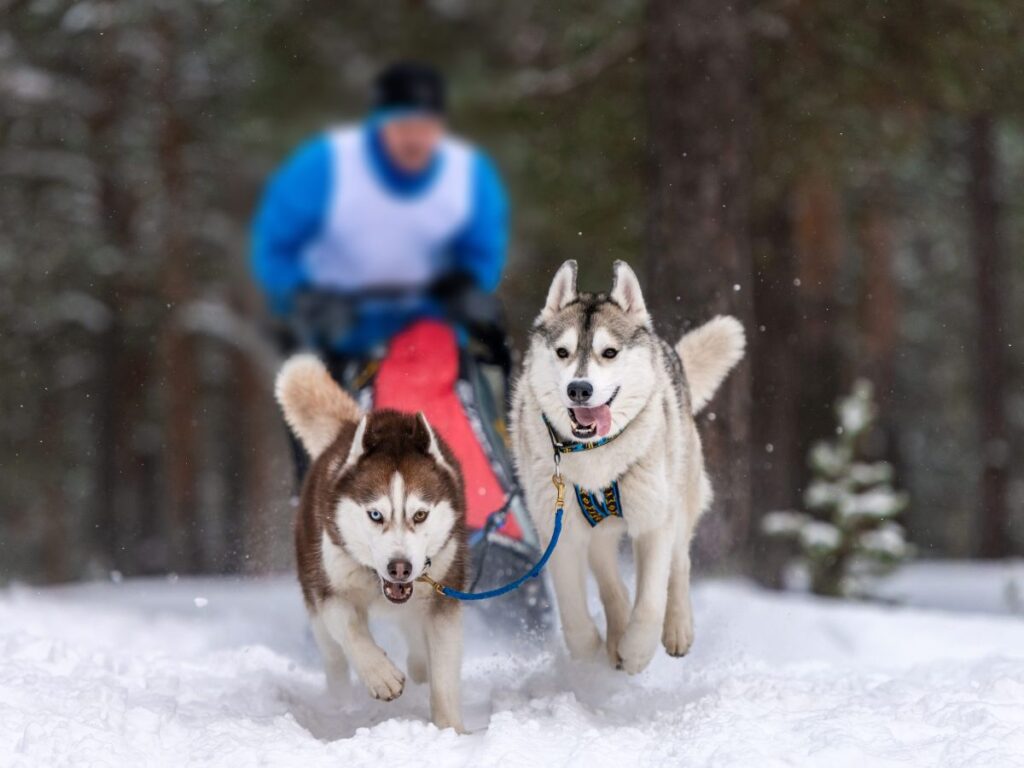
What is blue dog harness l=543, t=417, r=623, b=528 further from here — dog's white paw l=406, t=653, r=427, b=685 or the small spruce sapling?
the small spruce sapling

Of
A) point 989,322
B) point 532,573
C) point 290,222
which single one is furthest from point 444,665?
point 989,322

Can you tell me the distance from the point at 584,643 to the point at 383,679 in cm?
86

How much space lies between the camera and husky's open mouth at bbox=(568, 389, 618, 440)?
4012 mm

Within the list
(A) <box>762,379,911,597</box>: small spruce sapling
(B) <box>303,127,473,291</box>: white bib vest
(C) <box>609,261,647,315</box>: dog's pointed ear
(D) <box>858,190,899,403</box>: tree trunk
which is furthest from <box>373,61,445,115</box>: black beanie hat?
(D) <box>858,190,899,403</box>: tree trunk

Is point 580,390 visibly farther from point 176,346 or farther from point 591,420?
point 176,346

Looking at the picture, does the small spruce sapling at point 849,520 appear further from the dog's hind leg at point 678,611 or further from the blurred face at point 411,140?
the dog's hind leg at point 678,611

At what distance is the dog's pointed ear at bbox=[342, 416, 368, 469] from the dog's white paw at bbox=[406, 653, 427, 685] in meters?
0.94

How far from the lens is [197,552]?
1620 cm

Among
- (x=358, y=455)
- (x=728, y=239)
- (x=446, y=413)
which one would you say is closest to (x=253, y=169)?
(x=728, y=239)

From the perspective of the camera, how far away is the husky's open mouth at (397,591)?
380cm

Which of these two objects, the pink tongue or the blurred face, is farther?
the blurred face

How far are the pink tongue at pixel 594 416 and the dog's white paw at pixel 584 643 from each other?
860 millimetres

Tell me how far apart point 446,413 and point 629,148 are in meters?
5.48

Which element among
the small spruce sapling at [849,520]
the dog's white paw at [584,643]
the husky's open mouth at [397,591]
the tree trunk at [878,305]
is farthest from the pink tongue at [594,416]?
the tree trunk at [878,305]
